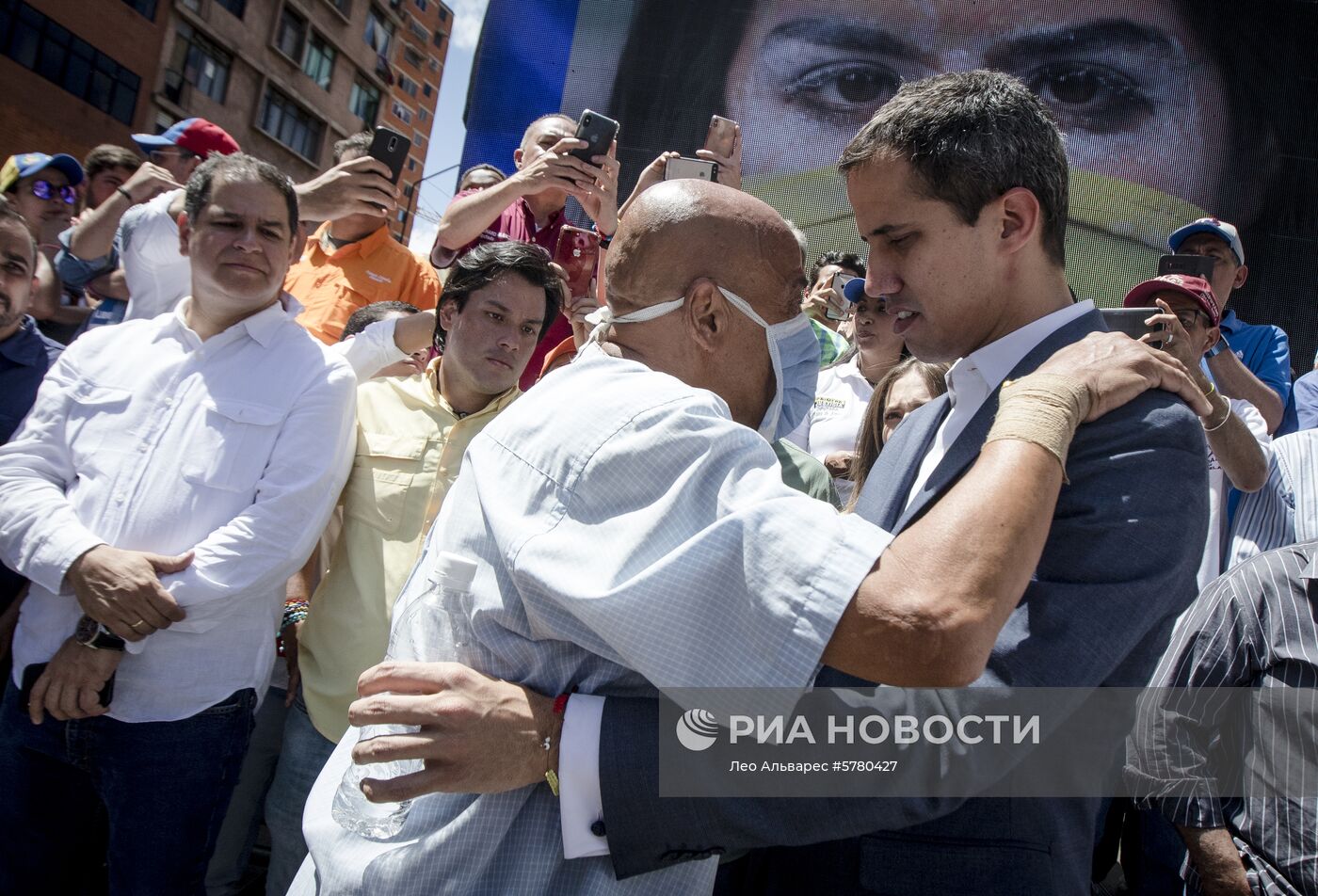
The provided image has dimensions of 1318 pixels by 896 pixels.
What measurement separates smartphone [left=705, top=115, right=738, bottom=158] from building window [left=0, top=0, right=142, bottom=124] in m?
28.2

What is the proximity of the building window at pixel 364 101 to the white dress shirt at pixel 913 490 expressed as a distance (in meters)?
44.1

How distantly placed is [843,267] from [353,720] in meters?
4.02

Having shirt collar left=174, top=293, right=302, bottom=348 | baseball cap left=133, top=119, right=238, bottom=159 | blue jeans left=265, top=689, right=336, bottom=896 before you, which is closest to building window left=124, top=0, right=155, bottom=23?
baseball cap left=133, top=119, right=238, bottom=159

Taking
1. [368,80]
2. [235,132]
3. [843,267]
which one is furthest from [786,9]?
[368,80]

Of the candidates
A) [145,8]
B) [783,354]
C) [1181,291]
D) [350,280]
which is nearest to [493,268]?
[350,280]

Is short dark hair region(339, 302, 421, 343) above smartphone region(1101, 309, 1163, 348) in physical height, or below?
above

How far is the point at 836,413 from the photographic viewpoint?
3850 mm

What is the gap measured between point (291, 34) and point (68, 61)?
11.8 metres

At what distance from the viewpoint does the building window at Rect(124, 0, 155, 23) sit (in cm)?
2741

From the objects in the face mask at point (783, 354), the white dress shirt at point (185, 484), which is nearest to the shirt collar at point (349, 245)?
the white dress shirt at point (185, 484)

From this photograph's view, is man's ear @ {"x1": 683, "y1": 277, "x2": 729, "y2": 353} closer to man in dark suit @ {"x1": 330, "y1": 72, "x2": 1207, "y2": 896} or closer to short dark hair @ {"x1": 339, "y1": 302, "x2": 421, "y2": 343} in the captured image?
man in dark suit @ {"x1": 330, "y1": 72, "x2": 1207, "y2": 896}

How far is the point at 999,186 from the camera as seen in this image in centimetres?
160

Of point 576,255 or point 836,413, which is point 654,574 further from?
point 576,255

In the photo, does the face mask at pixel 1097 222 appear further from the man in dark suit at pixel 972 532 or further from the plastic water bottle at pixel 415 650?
the plastic water bottle at pixel 415 650
